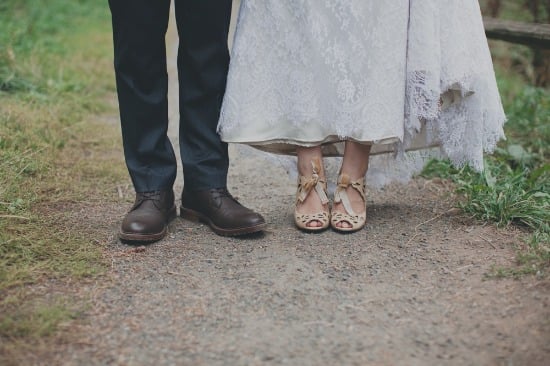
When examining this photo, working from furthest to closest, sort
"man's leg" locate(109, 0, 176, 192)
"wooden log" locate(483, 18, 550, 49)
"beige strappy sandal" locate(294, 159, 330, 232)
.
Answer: "wooden log" locate(483, 18, 550, 49)
"beige strappy sandal" locate(294, 159, 330, 232)
"man's leg" locate(109, 0, 176, 192)

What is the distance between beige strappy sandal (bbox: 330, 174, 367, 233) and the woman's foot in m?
0.04

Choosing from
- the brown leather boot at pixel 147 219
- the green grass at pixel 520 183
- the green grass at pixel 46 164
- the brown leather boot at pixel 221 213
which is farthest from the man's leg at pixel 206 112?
the green grass at pixel 520 183

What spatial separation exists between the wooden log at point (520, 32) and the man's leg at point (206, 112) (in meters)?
2.00

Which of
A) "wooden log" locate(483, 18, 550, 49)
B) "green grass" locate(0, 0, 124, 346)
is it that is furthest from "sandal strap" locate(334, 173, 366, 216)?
"wooden log" locate(483, 18, 550, 49)

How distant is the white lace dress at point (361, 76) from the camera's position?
7.53 ft

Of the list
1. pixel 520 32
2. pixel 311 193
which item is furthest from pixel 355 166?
pixel 520 32

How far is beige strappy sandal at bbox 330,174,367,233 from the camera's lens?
8.08ft

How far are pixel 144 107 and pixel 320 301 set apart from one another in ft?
3.06

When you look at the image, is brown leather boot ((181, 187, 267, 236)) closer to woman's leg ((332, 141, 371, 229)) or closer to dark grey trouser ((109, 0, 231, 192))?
dark grey trouser ((109, 0, 231, 192))

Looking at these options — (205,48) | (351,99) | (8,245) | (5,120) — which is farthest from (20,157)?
(351,99)

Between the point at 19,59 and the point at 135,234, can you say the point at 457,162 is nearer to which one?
the point at 135,234

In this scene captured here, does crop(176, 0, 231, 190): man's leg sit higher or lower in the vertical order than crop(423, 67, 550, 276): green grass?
higher

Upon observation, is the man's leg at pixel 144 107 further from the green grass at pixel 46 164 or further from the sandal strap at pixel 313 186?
the sandal strap at pixel 313 186

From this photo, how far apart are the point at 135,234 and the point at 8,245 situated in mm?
402
